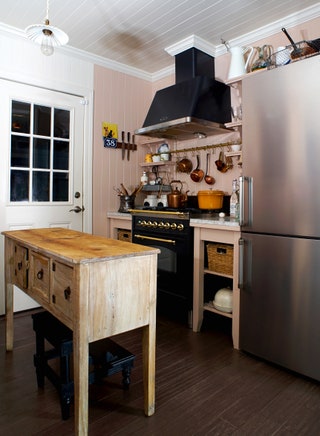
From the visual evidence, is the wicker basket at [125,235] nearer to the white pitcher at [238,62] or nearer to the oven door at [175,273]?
the oven door at [175,273]

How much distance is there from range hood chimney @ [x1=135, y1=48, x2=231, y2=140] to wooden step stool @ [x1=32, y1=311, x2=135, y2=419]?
6.41 feet

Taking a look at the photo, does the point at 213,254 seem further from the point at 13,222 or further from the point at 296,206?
the point at 13,222

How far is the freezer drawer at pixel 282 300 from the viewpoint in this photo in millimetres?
1896

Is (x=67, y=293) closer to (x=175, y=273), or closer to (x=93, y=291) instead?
(x=93, y=291)

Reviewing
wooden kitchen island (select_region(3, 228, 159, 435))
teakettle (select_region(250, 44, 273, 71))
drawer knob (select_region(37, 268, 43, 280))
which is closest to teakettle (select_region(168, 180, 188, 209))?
teakettle (select_region(250, 44, 273, 71))

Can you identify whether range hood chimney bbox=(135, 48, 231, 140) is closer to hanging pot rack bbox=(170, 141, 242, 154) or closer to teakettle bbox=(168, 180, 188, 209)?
hanging pot rack bbox=(170, 141, 242, 154)

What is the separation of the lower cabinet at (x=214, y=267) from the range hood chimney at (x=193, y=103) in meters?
1.05

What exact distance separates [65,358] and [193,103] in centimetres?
232

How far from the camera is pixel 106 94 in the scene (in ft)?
11.7

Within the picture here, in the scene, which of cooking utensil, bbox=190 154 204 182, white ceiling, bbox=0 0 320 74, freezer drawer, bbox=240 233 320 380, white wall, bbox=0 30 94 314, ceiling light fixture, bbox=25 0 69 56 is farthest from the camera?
cooking utensil, bbox=190 154 204 182

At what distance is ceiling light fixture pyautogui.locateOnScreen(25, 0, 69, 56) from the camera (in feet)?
5.88

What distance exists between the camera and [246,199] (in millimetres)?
2203

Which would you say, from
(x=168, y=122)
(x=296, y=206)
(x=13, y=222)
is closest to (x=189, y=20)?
(x=168, y=122)

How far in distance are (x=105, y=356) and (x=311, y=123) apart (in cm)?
177
